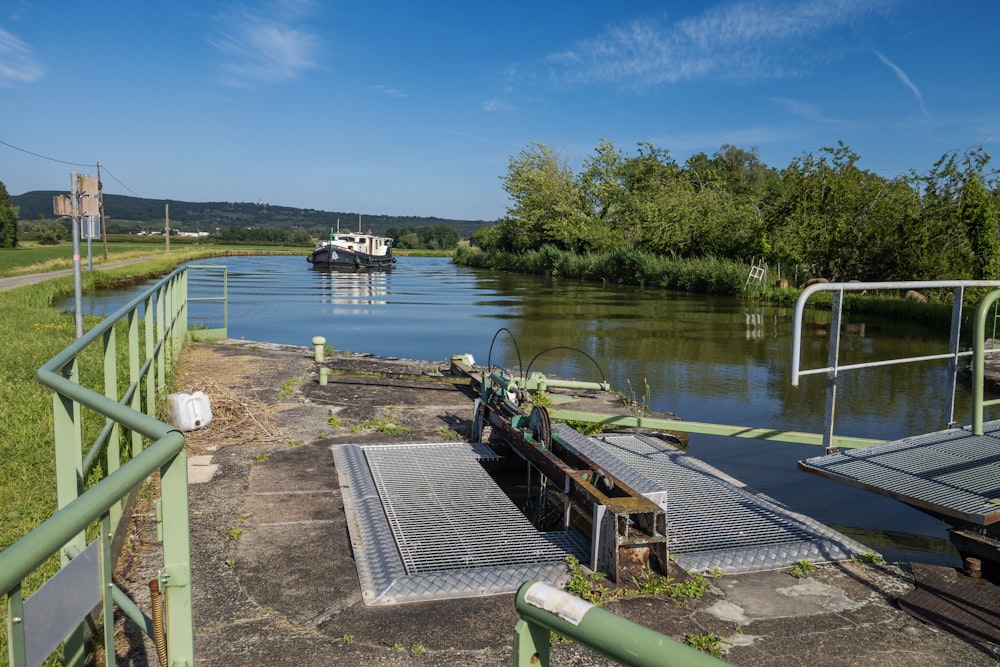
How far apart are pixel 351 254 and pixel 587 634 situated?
5882 cm

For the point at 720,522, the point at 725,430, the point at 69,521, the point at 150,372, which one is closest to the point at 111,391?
the point at 150,372

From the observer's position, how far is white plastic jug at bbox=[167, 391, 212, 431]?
6.13 meters

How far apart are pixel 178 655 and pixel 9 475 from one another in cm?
366

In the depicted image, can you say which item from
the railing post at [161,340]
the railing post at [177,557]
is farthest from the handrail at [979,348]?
the railing post at [161,340]

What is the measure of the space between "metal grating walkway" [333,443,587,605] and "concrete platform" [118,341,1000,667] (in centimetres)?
10

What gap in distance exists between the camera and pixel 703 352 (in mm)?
14523

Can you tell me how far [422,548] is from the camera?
4074 millimetres

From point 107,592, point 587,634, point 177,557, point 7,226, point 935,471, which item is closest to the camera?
point 587,634

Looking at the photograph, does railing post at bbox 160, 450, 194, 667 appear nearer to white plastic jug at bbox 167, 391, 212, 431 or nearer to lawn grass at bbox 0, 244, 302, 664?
lawn grass at bbox 0, 244, 302, 664

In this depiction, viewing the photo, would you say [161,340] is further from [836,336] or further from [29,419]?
[836,336]

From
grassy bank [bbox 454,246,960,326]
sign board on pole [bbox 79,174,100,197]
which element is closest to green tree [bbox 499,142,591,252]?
grassy bank [bbox 454,246,960,326]

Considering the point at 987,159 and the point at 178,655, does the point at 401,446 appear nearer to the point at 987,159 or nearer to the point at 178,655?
the point at 178,655

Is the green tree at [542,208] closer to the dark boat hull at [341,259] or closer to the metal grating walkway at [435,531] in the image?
the dark boat hull at [341,259]

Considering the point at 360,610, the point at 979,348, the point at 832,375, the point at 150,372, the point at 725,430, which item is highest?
the point at 979,348
